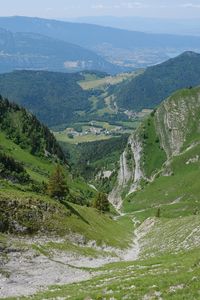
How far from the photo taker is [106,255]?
213 ft

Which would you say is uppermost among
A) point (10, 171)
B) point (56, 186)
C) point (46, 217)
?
point (46, 217)

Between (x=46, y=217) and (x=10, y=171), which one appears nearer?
(x=46, y=217)

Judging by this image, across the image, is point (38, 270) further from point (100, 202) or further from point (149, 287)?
point (100, 202)

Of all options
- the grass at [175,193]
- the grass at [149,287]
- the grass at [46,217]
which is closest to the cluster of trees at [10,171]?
the grass at [46,217]

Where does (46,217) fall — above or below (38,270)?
below

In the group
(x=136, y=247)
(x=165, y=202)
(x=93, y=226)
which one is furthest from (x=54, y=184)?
(x=165, y=202)

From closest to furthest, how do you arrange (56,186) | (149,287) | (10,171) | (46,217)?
(149,287), (46,217), (56,186), (10,171)

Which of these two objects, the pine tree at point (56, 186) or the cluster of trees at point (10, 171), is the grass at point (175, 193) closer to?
the cluster of trees at point (10, 171)

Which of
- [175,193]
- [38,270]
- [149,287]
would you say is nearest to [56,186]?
[38,270]

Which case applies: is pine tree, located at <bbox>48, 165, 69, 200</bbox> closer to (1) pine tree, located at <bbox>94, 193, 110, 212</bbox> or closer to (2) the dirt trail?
(2) the dirt trail

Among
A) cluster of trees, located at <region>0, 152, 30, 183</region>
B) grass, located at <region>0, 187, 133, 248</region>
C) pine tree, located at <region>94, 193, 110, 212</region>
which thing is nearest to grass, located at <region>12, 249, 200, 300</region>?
grass, located at <region>0, 187, 133, 248</region>

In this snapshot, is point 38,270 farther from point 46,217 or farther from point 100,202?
point 100,202

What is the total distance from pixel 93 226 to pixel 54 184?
38.4ft

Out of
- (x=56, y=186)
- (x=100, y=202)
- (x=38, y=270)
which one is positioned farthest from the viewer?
(x=100, y=202)
